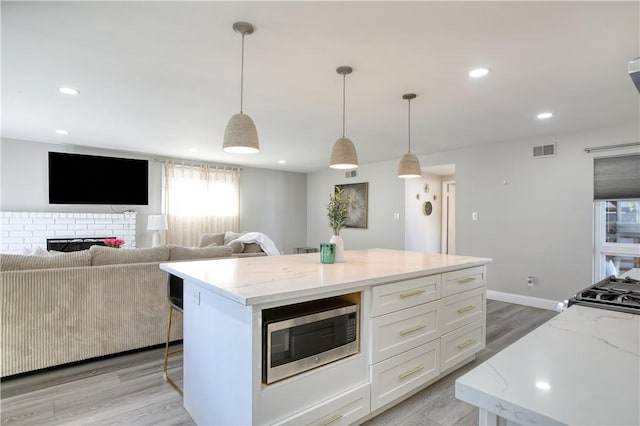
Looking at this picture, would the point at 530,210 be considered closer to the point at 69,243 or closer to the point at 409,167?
the point at 409,167

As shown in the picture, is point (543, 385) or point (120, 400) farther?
point (120, 400)

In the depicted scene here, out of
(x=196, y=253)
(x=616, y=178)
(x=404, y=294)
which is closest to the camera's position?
(x=404, y=294)

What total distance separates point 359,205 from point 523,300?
11.2 feet

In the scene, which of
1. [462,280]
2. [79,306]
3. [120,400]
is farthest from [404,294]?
[79,306]

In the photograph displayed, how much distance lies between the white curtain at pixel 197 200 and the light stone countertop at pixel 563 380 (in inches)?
255

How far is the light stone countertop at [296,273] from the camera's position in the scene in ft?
4.84

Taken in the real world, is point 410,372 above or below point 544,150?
below

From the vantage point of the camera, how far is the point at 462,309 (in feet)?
8.32

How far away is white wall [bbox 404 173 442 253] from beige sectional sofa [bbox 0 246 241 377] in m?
4.40

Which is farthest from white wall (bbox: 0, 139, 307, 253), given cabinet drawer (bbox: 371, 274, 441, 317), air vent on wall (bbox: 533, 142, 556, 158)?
cabinet drawer (bbox: 371, 274, 441, 317)

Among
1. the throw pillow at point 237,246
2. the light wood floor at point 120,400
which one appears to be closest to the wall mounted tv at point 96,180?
the throw pillow at point 237,246

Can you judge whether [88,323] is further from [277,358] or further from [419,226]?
[419,226]

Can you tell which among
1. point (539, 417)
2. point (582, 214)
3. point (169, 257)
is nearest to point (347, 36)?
point (539, 417)

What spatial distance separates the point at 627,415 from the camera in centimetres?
55
